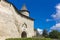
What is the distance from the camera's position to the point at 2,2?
92.9 ft

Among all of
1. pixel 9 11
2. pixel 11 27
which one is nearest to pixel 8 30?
pixel 11 27

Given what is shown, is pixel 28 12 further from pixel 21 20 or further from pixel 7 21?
pixel 7 21

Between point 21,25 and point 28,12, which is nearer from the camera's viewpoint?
point 21,25

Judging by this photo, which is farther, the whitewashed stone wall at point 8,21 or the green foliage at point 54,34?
the green foliage at point 54,34

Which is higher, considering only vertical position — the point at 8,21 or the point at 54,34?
the point at 54,34

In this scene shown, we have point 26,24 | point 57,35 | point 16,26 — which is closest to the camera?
point 16,26

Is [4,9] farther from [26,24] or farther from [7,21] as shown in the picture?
[26,24]

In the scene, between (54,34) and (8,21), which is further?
(54,34)

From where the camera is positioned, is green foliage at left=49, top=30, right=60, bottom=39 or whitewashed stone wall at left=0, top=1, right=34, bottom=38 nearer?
whitewashed stone wall at left=0, top=1, right=34, bottom=38

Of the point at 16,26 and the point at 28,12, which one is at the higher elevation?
the point at 28,12

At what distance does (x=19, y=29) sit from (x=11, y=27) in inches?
217

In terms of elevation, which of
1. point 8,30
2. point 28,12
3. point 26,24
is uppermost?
point 28,12

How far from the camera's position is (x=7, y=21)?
2908 centimetres

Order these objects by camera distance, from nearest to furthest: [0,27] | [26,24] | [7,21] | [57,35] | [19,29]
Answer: [0,27]
[7,21]
[19,29]
[26,24]
[57,35]
